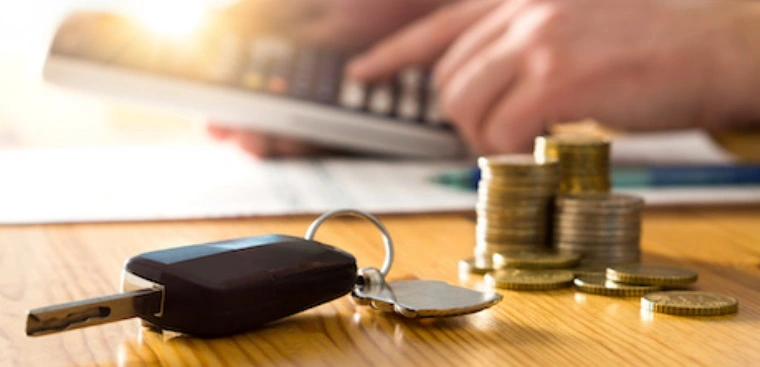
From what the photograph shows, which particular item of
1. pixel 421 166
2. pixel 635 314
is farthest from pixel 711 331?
pixel 421 166

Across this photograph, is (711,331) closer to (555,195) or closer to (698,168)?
(555,195)

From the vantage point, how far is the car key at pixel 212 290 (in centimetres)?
43

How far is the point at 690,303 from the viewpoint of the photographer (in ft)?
1.65

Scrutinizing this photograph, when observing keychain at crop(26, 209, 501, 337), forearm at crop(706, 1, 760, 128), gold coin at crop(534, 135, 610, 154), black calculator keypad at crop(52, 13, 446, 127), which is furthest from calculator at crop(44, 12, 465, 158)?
keychain at crop(26, 209, 501, 337)

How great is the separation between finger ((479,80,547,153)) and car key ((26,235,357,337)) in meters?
0.70

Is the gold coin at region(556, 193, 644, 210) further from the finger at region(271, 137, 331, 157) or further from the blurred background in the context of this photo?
the blurred background

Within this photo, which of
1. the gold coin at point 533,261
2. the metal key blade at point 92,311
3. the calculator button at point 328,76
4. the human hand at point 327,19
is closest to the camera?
the metal key blade at point 92,311

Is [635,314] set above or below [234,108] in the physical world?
below

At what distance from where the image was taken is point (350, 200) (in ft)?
3.02

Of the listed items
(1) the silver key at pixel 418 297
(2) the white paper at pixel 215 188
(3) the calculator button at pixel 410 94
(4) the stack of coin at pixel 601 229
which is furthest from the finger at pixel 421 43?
(1) the silver key at pixel 418 297

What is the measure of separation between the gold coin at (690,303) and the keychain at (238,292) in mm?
84

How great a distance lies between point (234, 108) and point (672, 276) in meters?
0.74

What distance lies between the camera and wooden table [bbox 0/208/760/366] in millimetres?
421

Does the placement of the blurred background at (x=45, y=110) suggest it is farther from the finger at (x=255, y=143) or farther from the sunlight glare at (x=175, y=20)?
the finger at (x=255, y=143)
